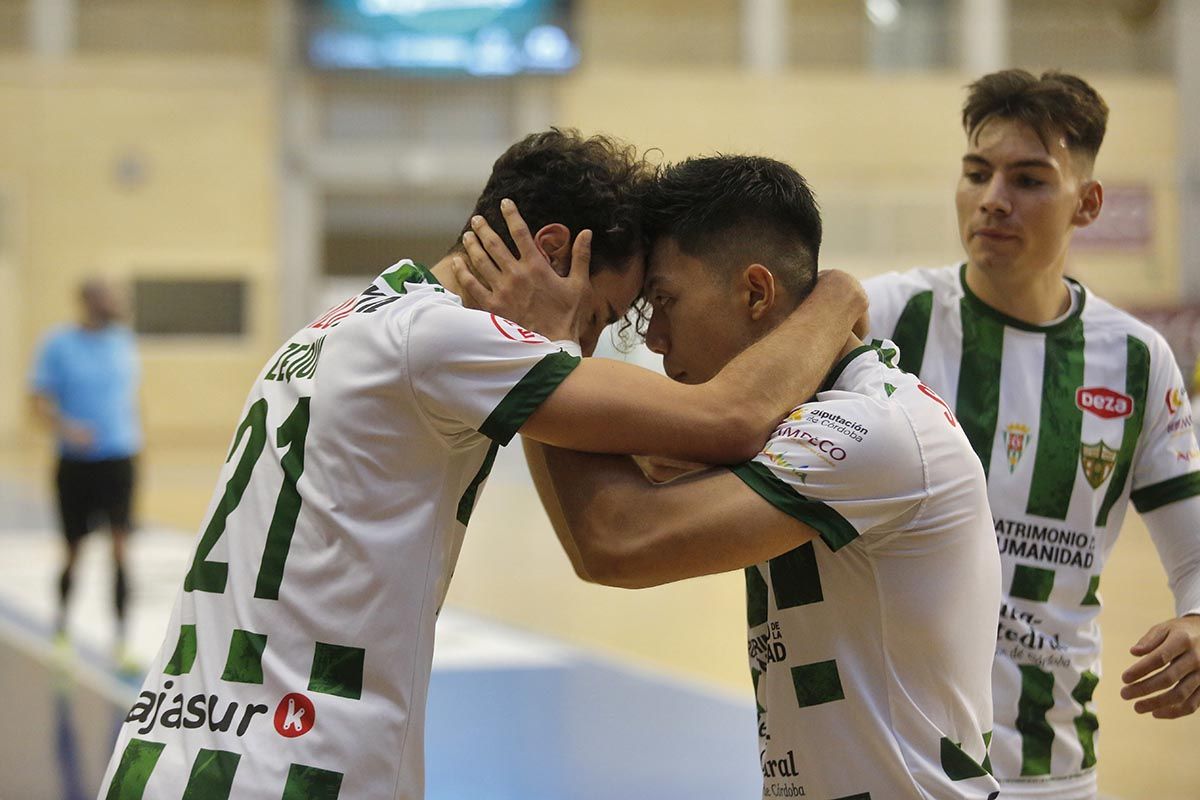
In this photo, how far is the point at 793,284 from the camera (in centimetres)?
239

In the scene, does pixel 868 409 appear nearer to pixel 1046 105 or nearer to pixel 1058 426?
pixel 1058 426

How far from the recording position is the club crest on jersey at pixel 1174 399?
3152 millimetres

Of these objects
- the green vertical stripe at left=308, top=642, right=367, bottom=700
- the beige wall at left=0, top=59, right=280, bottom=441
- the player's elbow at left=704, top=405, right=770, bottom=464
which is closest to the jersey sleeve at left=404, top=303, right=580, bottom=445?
the player's elbow at left=704, top=405, right=770, bottom=464

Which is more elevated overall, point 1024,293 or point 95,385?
point 1024,293

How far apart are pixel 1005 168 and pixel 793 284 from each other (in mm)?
1052

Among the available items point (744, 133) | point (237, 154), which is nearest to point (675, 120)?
point (744, 133)

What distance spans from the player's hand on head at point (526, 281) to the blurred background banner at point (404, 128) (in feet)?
62.3

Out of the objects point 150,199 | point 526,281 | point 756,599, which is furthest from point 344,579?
point 150,199

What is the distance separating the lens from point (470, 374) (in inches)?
83.3

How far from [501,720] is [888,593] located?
4922 millimetres

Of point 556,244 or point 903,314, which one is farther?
point 903,314

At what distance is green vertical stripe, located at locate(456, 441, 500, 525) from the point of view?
7.47ft

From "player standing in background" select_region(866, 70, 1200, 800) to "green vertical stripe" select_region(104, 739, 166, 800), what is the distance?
69.2 inches

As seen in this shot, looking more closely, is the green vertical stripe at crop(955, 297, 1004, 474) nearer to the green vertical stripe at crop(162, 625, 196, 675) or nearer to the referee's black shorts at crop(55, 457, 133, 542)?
the green vertical stripe at crop(162, 625, 196, 675)
